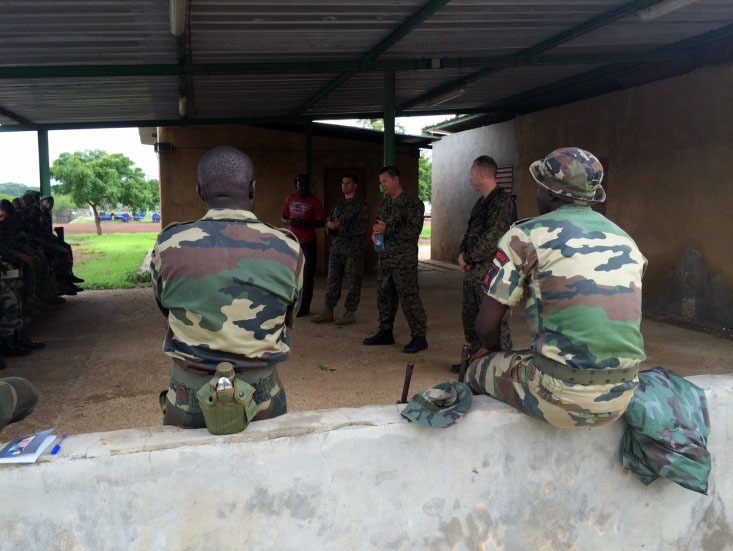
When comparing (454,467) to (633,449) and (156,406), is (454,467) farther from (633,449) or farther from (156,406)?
(156,406)

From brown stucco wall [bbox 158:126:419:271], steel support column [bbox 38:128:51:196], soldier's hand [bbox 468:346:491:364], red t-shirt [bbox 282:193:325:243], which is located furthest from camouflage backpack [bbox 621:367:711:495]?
steel support column [bbox 38:128:51:196]

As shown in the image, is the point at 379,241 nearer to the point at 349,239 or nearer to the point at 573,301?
the point at 349,239

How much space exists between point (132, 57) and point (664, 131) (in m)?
5.96

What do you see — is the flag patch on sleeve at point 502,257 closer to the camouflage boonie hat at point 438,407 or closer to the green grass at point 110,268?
the camouflage boonie hat at point 438,407

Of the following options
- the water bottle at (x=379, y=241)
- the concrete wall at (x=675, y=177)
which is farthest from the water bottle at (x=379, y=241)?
the concrete wall at (x=675, y=177)

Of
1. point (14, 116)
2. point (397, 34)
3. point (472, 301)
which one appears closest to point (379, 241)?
point (472, 301)

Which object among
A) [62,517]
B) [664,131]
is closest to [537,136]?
Result: [664,131]

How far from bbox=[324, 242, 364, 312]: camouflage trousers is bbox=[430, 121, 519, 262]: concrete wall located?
18.1 ft

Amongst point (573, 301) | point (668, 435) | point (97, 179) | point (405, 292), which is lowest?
point (668, 435)

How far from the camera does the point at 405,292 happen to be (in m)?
5.42

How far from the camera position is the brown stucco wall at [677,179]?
6.53 meters

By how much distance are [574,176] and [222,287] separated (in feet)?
4.40

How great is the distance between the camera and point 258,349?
2080 millimetres

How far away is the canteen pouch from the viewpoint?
187 cm
